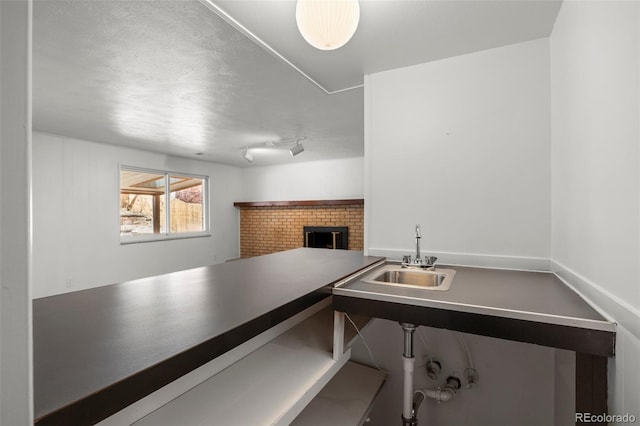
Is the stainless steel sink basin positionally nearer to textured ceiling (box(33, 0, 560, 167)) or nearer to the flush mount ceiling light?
the flush mount ceiling light

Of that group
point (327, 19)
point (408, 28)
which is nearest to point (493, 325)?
point (327, 19)

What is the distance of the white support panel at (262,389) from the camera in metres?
0.84

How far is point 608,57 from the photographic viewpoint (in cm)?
91

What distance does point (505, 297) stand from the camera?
3.68 feet

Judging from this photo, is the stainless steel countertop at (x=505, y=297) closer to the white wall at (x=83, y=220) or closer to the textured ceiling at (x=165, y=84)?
the textured ceiling at (x=165, y=84)

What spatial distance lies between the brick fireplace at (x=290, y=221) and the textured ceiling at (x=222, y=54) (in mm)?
2657

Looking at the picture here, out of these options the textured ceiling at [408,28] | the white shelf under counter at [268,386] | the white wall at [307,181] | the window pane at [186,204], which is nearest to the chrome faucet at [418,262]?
the white shelf under counter at [268,386]

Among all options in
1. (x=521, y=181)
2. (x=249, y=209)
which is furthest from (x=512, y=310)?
(x=249, y=209)

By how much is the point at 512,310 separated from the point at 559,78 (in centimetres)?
118

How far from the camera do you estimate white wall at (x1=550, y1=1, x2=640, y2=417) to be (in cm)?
78

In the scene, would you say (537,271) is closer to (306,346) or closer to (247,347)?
(306,346)

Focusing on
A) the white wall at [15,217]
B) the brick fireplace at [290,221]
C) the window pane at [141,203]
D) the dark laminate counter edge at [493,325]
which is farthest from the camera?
the brick fireplace at [290,221]

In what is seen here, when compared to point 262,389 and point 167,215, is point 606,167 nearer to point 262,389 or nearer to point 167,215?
point 262,389
